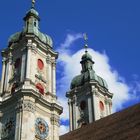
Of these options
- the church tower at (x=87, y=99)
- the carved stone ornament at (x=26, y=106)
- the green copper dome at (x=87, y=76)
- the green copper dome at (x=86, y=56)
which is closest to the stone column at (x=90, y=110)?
the church tower at (x=87, y=99)

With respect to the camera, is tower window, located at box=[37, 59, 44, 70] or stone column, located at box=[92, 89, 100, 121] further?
stone column, located at box=[92, 89, 100, 121]

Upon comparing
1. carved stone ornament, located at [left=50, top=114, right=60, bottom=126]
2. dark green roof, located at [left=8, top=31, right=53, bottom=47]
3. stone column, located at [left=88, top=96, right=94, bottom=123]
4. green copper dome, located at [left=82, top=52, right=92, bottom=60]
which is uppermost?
green copper dome, located at [left=82, top=52, right=92, bottom=60]

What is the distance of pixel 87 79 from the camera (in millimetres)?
39000

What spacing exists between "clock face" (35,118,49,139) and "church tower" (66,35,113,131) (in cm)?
921

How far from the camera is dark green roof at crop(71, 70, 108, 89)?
39125 mm

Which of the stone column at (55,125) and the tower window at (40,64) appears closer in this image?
the stone column at (55,125)

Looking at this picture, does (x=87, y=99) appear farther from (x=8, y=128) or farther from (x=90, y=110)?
(x=8, y=128)

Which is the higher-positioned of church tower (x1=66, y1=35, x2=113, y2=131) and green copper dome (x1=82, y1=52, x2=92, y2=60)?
green copper dome (x1=82, y1=52, x2=92, y2=60)

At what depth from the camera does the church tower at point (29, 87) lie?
27.0 meters

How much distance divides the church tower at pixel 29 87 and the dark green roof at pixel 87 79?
7171 millimetres

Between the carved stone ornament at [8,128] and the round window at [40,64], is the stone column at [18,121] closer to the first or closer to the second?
the carved stone ornament at [8,128]

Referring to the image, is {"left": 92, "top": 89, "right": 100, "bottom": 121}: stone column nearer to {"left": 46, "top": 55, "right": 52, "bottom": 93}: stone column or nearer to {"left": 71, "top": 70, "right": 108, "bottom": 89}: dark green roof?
{"left": 71, "top": 70, "right": 108, "bottom": 89}: dark green roof

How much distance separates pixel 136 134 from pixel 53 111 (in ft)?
24.1

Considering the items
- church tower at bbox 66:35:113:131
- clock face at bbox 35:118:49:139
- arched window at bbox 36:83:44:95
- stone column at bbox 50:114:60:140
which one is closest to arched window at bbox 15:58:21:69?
arched window at bbox 36:83:44:95
